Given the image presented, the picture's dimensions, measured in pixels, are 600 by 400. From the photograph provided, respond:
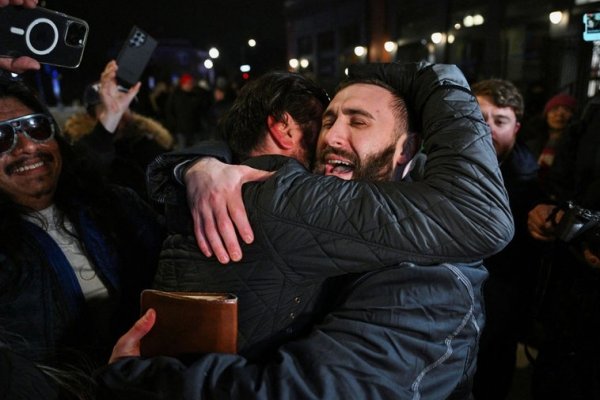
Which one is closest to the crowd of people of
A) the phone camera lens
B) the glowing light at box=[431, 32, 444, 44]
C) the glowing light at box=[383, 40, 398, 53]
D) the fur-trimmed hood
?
the phone camera lens

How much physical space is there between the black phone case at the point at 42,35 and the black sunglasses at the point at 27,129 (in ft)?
1.79

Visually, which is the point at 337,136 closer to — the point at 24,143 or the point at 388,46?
the point at 24,143

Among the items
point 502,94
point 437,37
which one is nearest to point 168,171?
point 502,94

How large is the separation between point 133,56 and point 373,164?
2413mm

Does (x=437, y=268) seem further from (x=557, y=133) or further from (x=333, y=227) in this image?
(x=557, y=133)

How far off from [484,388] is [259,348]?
215 cm

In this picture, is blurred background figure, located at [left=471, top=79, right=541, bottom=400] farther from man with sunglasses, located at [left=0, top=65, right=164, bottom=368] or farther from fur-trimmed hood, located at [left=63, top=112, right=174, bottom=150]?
fur-trimmed hood, located at [left=63, top=112, right=174, bottom=150]

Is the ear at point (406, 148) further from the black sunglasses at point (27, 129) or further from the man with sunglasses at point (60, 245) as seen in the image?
the black sunglasses at point (27, 129)

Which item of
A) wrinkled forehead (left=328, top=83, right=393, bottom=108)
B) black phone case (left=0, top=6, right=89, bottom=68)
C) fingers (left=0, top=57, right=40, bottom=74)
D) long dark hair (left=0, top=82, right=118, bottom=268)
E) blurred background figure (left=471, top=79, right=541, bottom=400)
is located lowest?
blurred background figure (left=471, top=79, right=541, bottom=400)

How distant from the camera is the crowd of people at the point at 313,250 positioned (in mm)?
1219

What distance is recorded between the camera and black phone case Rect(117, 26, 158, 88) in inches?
129

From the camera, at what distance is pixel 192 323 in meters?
1.26

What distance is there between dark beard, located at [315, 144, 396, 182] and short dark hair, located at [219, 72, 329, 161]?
27cm

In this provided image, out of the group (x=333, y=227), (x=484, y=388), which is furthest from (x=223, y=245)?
(x=484, y=388)
